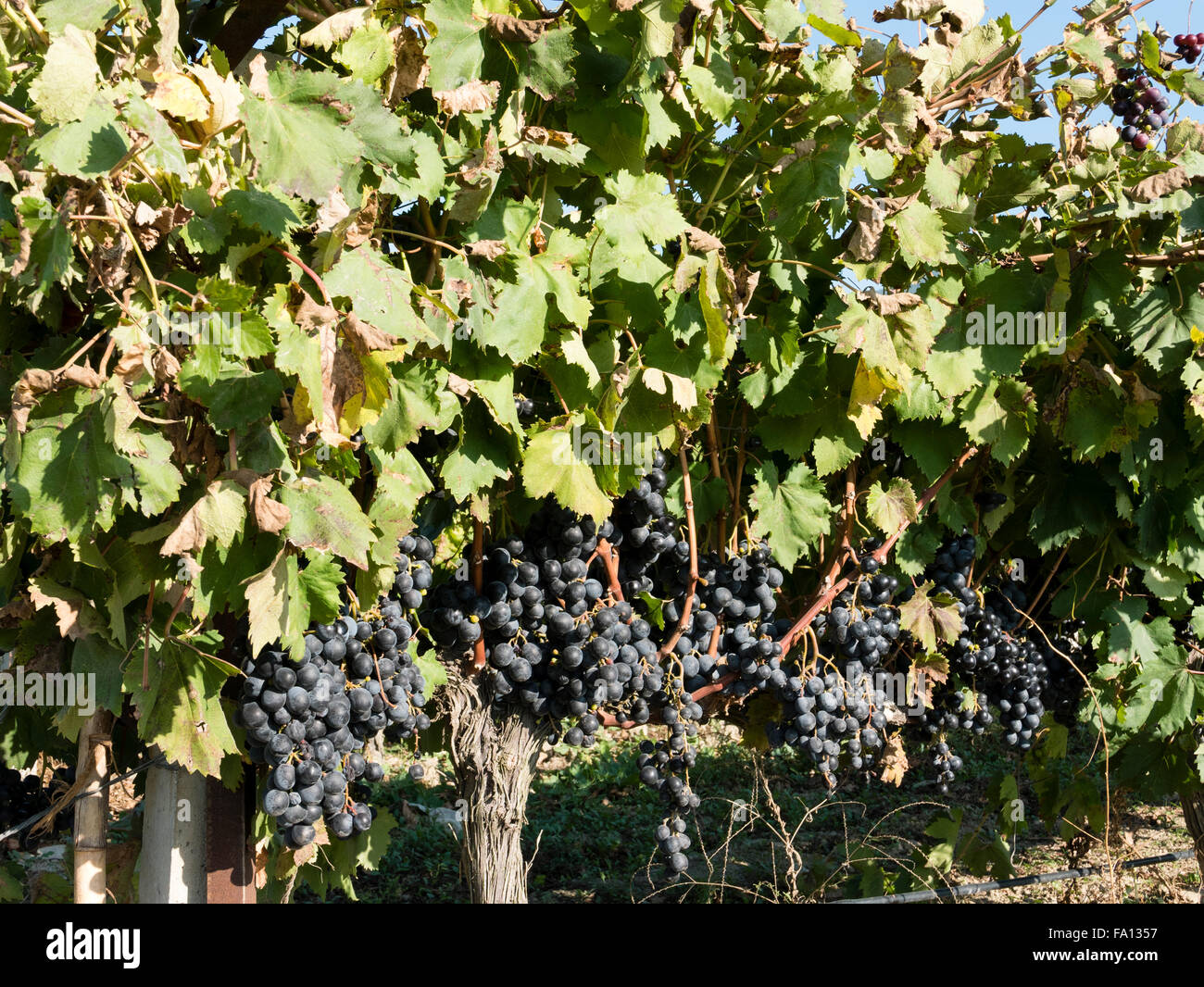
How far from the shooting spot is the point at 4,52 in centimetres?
184

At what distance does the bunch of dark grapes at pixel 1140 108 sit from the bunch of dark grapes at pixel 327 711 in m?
2.62

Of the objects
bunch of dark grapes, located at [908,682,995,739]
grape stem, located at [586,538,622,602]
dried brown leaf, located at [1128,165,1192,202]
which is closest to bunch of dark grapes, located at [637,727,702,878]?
grape stem, located at [586,538,622,602]

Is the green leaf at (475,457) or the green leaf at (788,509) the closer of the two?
the green leaf at (475,457)

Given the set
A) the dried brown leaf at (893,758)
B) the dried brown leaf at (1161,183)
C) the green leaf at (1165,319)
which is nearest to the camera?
the dried brown leaf at (1161,183)

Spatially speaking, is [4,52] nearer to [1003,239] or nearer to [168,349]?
[168,349]

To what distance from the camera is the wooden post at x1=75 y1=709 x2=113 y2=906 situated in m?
2.37

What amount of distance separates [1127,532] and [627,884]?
11.8 ft

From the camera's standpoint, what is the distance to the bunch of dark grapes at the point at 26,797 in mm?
2953

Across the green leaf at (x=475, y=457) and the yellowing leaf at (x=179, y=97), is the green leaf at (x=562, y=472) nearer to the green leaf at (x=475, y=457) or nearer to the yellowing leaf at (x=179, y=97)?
the green leaf at (x=475, y=457)

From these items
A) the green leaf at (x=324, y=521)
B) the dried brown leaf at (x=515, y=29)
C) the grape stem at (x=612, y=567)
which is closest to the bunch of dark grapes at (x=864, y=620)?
the grape stem at (x=612, y=567)

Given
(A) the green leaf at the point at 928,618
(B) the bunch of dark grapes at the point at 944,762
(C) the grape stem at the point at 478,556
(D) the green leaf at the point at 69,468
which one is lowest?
(B) the bunch of dark grapes at the point at 944,762

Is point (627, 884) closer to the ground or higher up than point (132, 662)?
closer to the ground

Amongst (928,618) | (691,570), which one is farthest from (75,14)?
(928,618)
